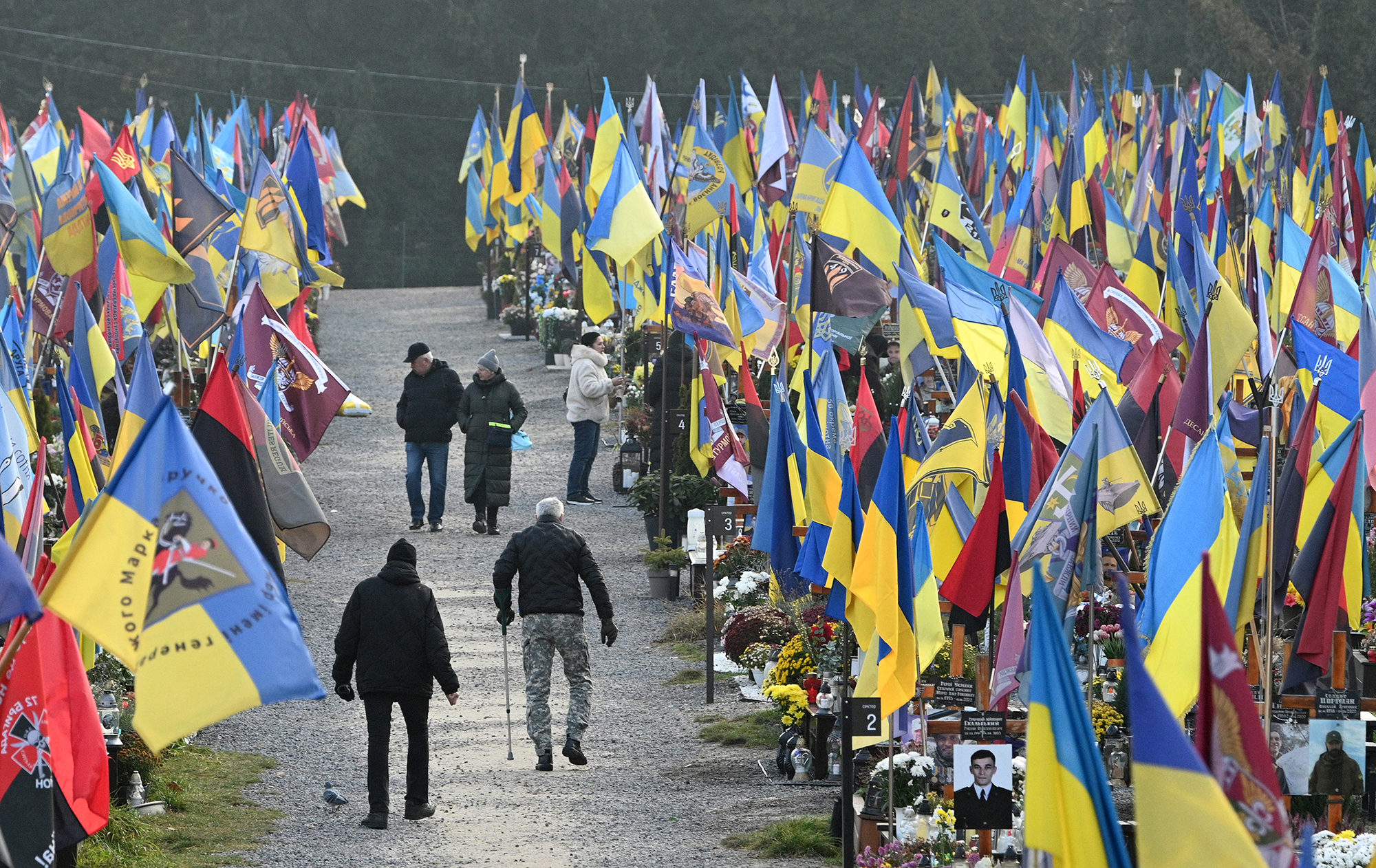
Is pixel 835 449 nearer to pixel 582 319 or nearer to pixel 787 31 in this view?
pixel 582 319

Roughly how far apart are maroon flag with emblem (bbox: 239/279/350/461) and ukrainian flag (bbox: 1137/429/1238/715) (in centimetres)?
670

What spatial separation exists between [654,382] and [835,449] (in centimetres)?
679

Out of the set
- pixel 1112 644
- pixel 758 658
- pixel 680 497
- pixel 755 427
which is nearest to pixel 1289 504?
pixel 1112 644

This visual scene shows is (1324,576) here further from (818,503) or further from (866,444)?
(866,444)

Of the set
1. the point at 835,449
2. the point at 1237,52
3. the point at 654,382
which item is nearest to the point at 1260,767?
the point at 835,449

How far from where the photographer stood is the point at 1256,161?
30672mm

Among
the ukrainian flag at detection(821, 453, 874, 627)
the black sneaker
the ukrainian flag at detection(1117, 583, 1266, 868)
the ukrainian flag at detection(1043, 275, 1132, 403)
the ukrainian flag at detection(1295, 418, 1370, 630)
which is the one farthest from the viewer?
the ukrainian flag at detection(1043, 275, 1132, 403)

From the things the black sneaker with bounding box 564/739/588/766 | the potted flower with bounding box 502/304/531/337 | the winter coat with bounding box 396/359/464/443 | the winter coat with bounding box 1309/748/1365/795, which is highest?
the potted flower with bounding box 502/304/531/337

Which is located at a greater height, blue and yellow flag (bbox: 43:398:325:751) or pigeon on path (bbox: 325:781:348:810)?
blue and yellow flag (bbox: 43:398:325:751)

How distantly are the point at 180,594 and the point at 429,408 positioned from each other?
36.6ft

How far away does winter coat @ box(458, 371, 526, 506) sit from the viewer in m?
17.2

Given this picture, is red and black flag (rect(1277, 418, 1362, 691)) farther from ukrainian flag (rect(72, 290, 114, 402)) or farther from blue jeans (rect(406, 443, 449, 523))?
blue jeans (rect(406, 443, 449, 523))

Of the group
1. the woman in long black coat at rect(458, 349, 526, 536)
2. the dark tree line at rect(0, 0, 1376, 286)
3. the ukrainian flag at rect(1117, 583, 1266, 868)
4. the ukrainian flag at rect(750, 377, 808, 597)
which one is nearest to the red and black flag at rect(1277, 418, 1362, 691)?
the ukrainian flag at rect(750, 377, 808, 597)

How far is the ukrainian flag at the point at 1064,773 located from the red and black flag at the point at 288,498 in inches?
219
